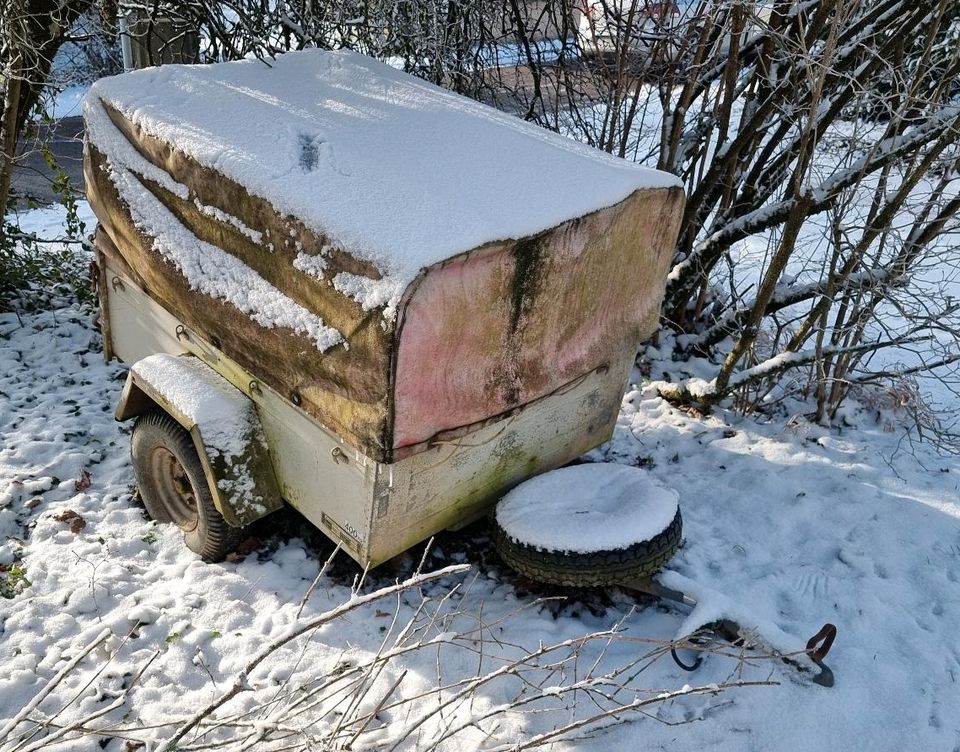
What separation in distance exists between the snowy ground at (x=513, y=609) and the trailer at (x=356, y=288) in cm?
38

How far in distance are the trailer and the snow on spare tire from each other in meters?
0.20

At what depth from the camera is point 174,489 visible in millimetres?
3748

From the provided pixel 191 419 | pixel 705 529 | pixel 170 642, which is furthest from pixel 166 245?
pixel 705 529

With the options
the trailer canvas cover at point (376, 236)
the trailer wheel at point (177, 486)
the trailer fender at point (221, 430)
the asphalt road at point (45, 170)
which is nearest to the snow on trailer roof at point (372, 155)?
the trailer canvas cover at point (376, 236)

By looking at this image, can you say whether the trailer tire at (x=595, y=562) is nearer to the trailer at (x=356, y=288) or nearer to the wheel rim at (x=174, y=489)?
the trailer at (x=356, y=288)

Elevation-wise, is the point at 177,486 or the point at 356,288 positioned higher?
the point at 356,288

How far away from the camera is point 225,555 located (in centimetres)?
366

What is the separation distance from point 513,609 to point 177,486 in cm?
170

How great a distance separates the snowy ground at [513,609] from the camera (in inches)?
116

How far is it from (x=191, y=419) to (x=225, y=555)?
2.71ft

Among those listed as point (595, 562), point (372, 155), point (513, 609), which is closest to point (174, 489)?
point (513, 609)

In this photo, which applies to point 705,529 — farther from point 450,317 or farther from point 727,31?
point 727,31

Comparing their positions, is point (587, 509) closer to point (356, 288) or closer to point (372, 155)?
point (356, 288)

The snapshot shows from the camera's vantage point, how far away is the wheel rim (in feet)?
12.0
